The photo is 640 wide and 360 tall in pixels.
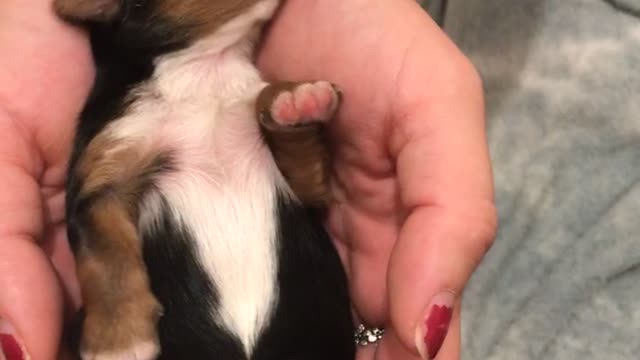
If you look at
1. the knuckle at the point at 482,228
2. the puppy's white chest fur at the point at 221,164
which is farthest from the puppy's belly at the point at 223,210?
the knuckle at the point at 482,228

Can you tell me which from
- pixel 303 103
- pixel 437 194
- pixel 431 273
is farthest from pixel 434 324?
pixel 303 103

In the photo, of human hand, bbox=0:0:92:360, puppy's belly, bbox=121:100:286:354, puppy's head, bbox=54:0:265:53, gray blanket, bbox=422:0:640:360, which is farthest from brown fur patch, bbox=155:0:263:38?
gray blanket, bbox=422:0:640:360

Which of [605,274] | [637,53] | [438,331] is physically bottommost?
[605,274]

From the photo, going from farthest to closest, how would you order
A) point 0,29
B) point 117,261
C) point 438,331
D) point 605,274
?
point 605,274 < point 0,29 < point 117,261 < point 438,331

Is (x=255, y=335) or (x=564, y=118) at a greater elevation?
(x=255, y=335)

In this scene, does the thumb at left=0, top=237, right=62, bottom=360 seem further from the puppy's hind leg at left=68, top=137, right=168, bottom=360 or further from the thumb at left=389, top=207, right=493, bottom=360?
the thumb at left=389, top=207, right=493, bottom=360

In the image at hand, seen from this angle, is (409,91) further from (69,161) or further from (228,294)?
(69,161)

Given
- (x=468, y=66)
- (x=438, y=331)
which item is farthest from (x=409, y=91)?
(x=438, y=331)
